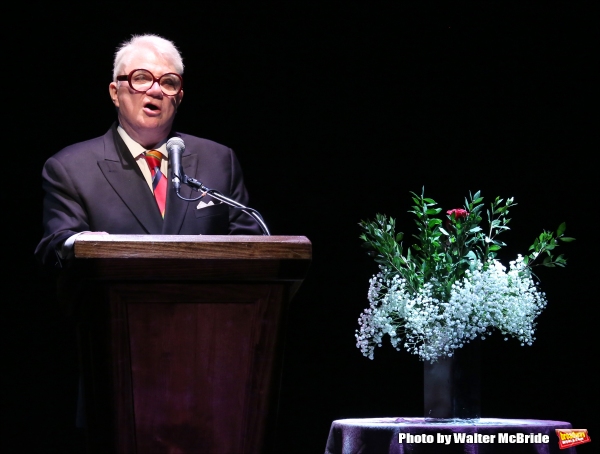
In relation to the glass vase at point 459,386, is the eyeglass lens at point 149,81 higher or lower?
higher

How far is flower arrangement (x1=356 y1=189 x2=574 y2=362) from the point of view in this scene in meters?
2.33

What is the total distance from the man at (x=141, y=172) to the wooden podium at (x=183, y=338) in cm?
72

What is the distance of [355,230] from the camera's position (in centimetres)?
366

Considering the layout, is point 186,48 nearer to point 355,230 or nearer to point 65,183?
point 355,230

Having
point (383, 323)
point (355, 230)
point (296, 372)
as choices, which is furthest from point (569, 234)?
point (383, 323)

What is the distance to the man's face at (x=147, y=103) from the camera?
2424mm

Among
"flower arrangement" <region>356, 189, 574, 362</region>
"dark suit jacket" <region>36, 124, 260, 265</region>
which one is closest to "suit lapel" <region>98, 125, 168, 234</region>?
"dark suit jacket" <region>36, 124, 260, 265</region>

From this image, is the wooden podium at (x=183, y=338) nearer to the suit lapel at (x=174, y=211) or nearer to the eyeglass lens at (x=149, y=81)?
the suit lapel at (x=174, y=211)

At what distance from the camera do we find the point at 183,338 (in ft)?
5.07

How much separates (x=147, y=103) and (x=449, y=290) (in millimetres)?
974

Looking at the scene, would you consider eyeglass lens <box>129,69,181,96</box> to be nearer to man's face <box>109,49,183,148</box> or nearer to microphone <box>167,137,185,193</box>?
man's face <box>109,49,183,148</box>

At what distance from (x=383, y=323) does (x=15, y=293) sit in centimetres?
149

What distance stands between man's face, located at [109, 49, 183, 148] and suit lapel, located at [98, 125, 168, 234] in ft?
0.24

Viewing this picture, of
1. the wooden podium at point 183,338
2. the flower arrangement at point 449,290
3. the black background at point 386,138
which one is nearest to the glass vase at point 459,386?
the flower arrangement at point 449,290
